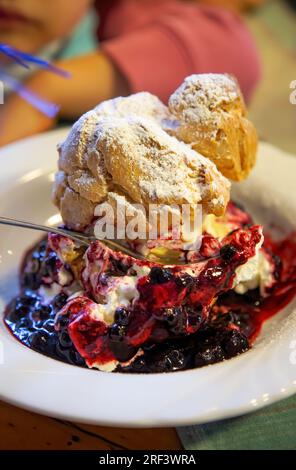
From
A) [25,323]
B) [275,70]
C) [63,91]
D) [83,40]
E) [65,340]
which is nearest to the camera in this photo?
[65,340]

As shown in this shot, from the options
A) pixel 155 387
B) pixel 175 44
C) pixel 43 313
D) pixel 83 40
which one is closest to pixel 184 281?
pixel 155 387

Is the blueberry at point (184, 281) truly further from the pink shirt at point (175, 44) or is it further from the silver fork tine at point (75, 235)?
the pink shirt at point (175, 44)

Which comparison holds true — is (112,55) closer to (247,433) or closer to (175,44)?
(175,44)

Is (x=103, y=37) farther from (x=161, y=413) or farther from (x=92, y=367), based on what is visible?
(x=161, y=413)

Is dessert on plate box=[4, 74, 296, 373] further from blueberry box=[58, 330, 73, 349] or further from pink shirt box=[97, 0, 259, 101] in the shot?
pink shirt box=[97, 0, 259, 101]

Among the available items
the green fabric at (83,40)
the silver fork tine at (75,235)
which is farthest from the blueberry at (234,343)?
the green fabric at (83,40)

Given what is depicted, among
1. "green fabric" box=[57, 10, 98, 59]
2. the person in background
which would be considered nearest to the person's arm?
the person in background
